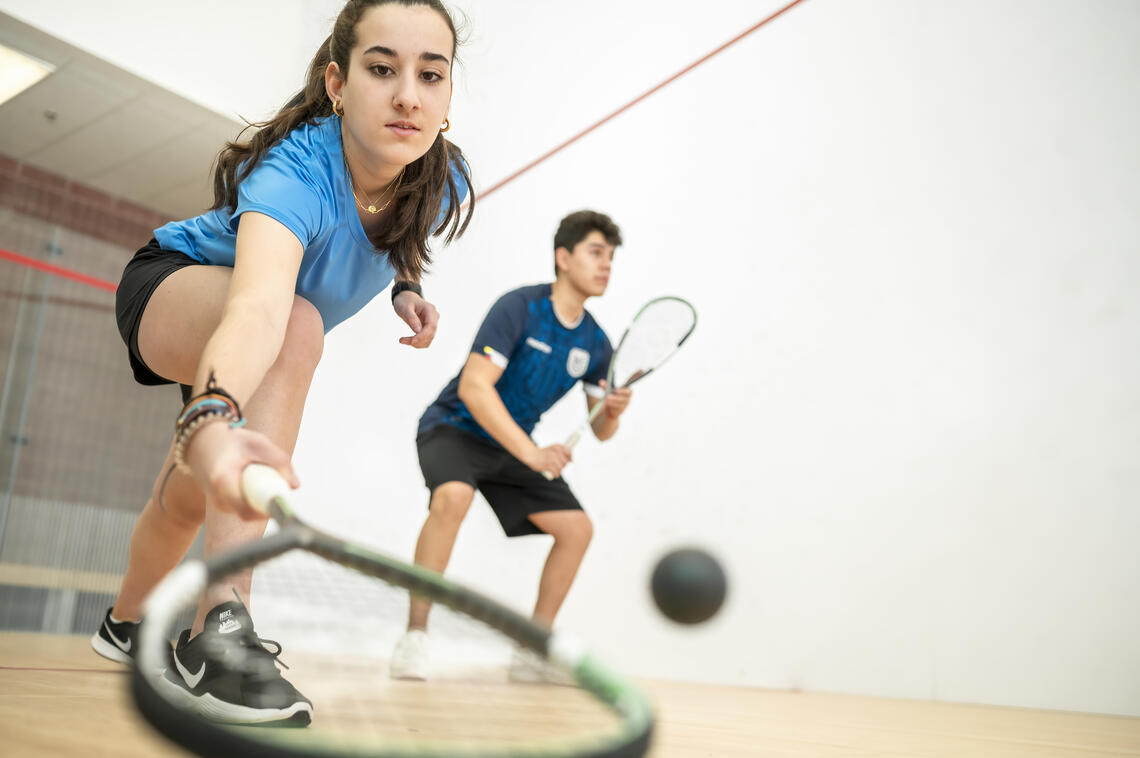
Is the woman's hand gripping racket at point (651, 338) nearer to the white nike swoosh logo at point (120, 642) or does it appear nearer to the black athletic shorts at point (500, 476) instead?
the black athletic shorts at point (500, 476)

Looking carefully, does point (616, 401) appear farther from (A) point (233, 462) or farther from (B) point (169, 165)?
(B) point (169, 165)

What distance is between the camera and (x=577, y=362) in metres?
1.98

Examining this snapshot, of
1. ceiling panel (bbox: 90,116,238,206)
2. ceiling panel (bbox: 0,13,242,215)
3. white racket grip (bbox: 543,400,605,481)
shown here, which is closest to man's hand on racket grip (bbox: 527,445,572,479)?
white racket grip (bbox: 543,400,605,481)

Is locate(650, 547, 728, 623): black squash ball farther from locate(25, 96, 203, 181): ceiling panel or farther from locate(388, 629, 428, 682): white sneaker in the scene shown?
locate(25, 96, 203, 181): ceiling panel

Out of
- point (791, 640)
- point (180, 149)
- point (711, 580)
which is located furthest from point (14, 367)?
point (791, 640)

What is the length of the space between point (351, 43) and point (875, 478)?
168 centimetres

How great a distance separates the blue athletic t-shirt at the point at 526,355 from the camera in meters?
1.88

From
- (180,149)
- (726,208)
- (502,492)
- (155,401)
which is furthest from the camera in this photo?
(155,401)

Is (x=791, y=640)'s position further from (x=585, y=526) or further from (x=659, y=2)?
(x=659, y=2)

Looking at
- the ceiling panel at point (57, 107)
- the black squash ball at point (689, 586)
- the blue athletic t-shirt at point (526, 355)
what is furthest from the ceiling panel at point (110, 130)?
the black squash ball at point (689, 586)

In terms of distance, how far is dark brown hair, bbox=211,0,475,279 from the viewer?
945 millimetres

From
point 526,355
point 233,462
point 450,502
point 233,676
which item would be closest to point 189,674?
point 233,676

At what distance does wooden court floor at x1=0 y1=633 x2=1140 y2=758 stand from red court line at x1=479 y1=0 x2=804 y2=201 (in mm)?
1904

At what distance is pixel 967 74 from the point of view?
2.29m
